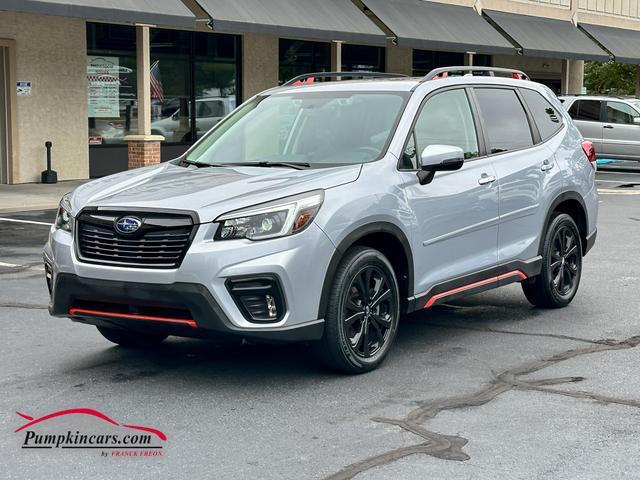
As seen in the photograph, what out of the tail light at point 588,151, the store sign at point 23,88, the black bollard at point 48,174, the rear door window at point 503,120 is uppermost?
the store sign at point 23,88

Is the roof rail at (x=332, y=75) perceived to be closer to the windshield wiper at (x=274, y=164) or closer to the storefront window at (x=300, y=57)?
the windshield wiper at (x=274, y=164)

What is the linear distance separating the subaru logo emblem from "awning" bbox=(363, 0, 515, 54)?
66.3 feet

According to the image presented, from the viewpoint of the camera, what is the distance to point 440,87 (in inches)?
290

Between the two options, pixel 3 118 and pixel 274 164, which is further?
pixel 3 118

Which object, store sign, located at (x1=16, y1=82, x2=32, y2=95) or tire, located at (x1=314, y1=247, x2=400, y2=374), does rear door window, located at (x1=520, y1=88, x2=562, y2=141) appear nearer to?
tire, located at (x1=314, y1=247, x2=400, y2=374)

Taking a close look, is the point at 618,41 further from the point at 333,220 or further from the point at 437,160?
the point at 333,220

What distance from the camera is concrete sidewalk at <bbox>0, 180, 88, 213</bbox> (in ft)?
55.8

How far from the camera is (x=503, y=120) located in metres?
7.95

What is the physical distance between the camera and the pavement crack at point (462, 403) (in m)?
4.88

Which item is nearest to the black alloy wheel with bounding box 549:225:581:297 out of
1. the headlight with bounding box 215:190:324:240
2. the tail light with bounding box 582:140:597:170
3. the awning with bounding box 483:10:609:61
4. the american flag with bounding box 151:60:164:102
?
the tail light with bounding box 582:140:597:170

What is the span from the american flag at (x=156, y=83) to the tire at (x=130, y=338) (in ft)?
56.4

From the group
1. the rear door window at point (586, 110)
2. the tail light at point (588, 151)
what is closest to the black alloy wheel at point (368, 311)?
the tail light at point (588, 151)

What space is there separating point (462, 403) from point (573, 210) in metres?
3.42

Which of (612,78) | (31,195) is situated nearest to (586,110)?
(31,195)
